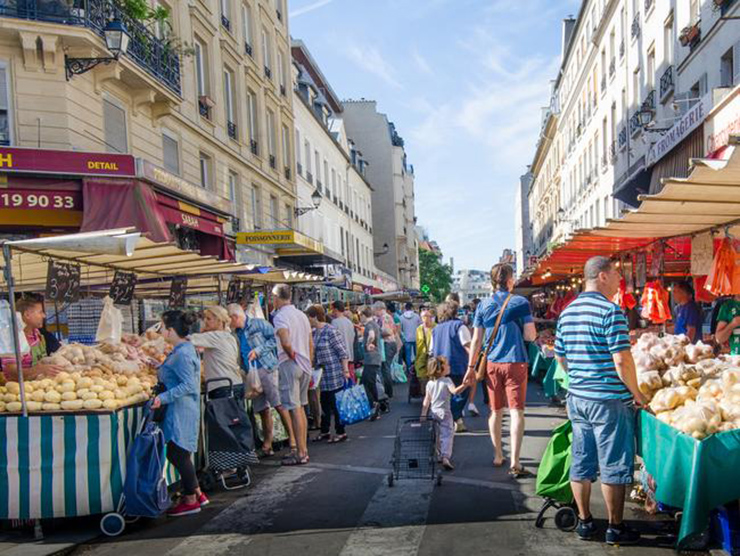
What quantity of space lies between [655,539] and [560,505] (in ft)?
2.23

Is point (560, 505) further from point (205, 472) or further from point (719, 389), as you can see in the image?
point (205, 472)

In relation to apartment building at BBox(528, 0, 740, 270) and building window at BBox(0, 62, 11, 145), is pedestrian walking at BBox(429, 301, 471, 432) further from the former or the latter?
building window at BBox(0, 62, 11, 145)

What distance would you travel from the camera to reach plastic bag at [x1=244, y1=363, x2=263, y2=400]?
7.46 m

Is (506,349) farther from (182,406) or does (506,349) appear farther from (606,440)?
(182,406)

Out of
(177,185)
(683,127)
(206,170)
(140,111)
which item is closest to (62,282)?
(177,185)

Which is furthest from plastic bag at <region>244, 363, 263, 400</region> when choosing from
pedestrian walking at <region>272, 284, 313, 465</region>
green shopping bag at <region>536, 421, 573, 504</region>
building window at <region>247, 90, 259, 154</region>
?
building window at <region>247, 90, 259, 154</region>

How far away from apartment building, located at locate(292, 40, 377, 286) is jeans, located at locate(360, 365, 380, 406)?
40.5 ft

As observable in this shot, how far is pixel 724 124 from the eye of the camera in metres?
10.6

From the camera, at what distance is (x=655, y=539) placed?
14.8 ft

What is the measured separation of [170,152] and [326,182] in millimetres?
19079

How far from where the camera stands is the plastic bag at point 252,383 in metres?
7.46

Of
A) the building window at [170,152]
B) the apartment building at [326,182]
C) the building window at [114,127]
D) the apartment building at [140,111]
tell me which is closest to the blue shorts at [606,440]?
the apartment building at [140,111]

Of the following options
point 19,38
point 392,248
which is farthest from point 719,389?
point 392,248

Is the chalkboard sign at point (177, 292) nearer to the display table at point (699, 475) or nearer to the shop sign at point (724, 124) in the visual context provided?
the display table at point (699, 475)
